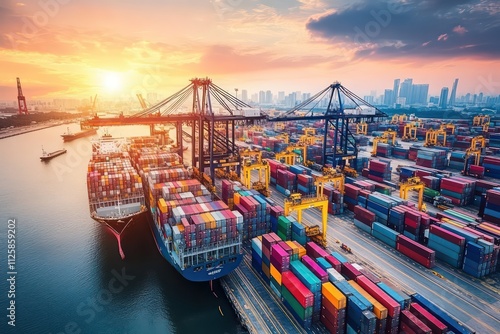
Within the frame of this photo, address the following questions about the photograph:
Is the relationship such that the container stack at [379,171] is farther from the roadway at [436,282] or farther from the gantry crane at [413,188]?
the roadway at [436,282]

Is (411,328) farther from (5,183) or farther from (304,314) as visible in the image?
(5,183)

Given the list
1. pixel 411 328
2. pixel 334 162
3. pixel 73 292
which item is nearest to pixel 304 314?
pixel 411 328

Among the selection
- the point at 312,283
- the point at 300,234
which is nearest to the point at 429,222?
the point at 300,234

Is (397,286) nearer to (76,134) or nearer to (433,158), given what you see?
(433,158)

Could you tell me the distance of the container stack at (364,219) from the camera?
39.0 metres

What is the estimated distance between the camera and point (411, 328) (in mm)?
20281

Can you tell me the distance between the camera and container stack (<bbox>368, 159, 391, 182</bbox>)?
60.0m

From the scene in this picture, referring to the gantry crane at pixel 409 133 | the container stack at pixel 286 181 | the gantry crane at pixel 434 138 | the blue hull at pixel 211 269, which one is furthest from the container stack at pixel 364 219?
the gantry crane at pixel 409 133

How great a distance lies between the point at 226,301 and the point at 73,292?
17.6m

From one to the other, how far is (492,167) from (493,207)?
29.3 meters

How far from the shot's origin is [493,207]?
40469 mm

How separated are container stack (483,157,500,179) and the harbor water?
6794cm

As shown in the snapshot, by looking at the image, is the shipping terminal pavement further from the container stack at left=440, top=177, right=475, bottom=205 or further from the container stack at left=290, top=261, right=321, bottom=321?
the container stack at left=440, top=177, right=475, bottom=205

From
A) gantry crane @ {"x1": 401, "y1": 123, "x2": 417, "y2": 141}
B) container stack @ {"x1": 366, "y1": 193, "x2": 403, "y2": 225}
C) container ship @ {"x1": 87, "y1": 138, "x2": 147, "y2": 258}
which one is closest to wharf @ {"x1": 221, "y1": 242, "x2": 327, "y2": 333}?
container ship @ {"x1": 87, "y1": 138, "x2": 147, "y2": 258}
